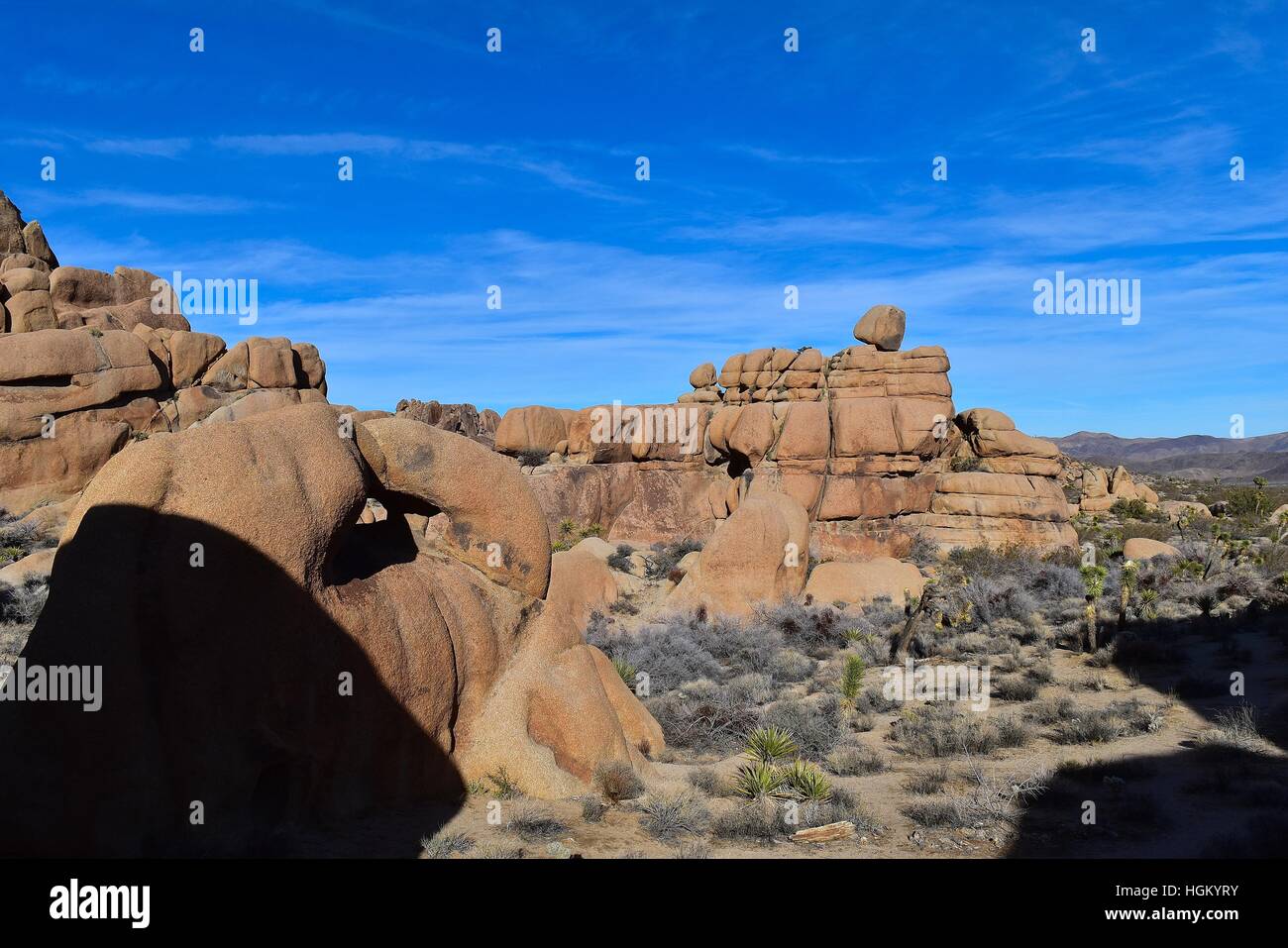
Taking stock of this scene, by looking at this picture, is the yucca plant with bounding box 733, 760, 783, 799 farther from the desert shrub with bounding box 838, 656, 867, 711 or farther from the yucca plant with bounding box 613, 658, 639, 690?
the yucca plant with bounding box 613, 658, 639, 690

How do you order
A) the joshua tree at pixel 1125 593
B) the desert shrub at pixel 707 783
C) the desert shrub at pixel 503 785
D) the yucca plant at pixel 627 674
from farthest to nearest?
the joshua tree at pixel 1125 593, the yucca plant at pixel 627 674, the desert shrub at pixel 707 783, the desert shrub at pixel 503 785

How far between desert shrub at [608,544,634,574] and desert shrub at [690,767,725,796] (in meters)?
16.3

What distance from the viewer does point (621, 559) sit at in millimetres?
26703

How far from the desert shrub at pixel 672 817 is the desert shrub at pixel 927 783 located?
7.65ft

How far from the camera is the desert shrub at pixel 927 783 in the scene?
26.2ft

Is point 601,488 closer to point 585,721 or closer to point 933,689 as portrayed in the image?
point 933,689

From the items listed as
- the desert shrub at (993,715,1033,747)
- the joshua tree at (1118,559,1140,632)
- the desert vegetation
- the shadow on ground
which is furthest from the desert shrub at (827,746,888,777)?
the joshua tree at (1118,559,1140,632)

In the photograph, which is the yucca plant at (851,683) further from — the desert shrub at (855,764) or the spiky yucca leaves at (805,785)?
the spiky yucca leaves at (805,785)

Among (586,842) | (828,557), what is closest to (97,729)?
(586,842)

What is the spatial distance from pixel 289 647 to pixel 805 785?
4.69 metres

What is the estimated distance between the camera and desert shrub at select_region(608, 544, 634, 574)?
1011 inches

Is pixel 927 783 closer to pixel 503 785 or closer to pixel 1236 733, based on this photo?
pixel 1236 733

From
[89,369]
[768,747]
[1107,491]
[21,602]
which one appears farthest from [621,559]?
[1107,491]

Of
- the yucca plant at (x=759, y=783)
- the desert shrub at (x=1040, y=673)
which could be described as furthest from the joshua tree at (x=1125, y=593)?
the yucca plant at (x=759, y=783)
